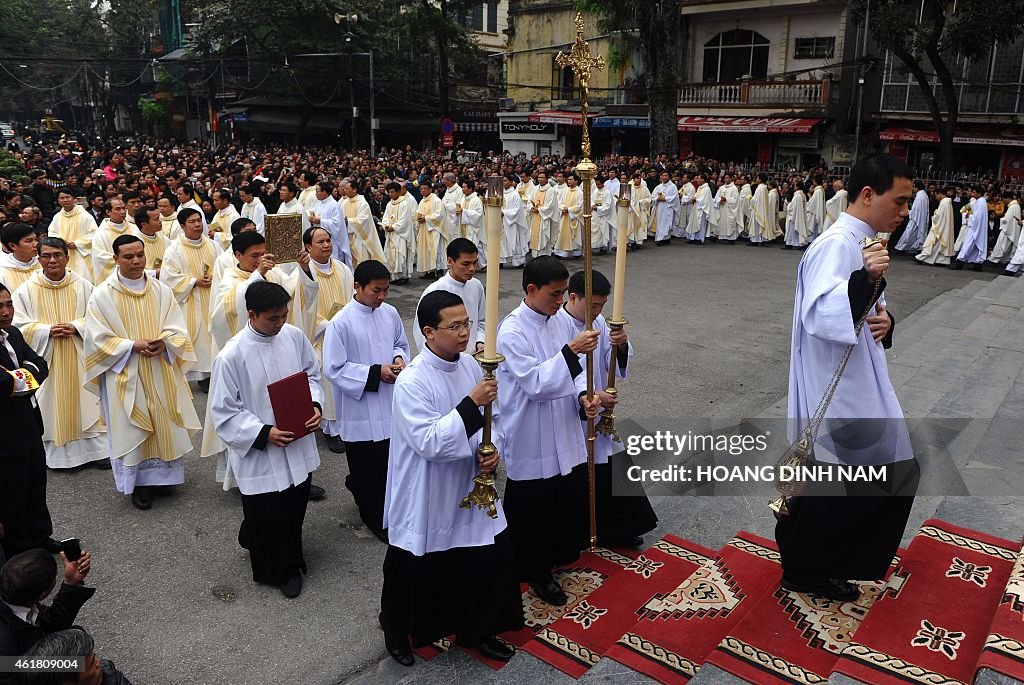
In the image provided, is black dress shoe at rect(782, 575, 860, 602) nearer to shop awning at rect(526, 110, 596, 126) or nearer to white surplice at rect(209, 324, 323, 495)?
white surplice at rect(209, 324, 323, 495)

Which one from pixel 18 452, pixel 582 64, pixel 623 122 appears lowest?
pixel 18 452

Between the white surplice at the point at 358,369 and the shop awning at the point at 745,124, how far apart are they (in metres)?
22.5

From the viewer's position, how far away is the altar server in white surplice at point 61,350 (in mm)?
5887

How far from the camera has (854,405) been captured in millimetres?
3348

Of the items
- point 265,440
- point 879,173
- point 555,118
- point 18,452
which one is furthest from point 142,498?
point 555,118

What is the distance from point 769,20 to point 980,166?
851cm

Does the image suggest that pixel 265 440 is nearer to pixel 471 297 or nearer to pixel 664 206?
pixel 471 297

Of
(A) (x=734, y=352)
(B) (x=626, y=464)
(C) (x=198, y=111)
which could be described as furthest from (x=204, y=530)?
(C) (x=198, y=111)

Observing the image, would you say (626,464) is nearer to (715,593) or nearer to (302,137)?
(715,593)

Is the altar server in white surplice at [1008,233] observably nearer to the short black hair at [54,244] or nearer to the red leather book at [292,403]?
the red leather book at [292,403]

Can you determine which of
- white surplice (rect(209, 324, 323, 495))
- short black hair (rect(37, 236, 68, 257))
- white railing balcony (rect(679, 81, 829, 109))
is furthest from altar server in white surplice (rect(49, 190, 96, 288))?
white railing balcony (rect(679, 81, 829, 109))

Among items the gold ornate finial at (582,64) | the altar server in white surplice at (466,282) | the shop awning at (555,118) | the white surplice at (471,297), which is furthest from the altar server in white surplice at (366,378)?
the shop awning at (555,118)

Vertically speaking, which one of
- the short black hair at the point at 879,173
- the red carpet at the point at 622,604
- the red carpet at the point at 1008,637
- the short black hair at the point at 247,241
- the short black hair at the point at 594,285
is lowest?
the red carpet at the point at 622,604

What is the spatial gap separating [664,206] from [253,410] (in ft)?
49.9
